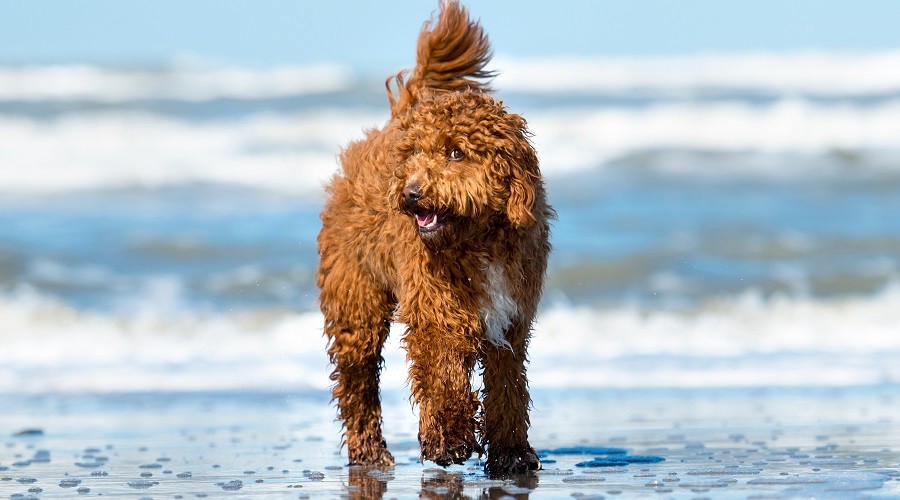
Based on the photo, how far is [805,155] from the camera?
73.9ft

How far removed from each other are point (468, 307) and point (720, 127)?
62.9ft

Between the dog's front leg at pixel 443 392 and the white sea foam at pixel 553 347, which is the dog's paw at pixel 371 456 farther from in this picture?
the white sea foam at pixel 553 347

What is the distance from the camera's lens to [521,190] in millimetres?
5988

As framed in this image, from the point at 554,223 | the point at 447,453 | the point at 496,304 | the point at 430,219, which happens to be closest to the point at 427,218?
the point at 430,219

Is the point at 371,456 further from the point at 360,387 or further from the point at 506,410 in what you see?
the point at 506,410

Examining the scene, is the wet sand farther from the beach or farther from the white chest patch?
the white chest patch

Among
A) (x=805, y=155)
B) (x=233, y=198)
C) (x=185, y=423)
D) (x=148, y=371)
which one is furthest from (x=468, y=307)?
(x=805, y=155)

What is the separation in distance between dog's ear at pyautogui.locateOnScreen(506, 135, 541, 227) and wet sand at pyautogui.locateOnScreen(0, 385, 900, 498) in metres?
1.19

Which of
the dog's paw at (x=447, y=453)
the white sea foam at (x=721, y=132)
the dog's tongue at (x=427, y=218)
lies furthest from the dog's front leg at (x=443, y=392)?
the white sea foam at (x=721, y=132)

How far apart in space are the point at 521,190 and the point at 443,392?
3.18ft

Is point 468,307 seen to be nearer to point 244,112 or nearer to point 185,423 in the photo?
point 185,423

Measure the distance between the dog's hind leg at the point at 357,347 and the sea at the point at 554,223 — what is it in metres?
0.93

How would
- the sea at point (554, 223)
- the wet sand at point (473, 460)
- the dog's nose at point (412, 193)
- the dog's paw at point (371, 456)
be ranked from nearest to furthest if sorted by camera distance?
1. the dog's nose at point (412, 193)
2. the wet sand at point (473, 460)
3. the dog's paw at point (371, 456)
4. the sea at point (554, 223)

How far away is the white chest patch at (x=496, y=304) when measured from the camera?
20.2 ft
